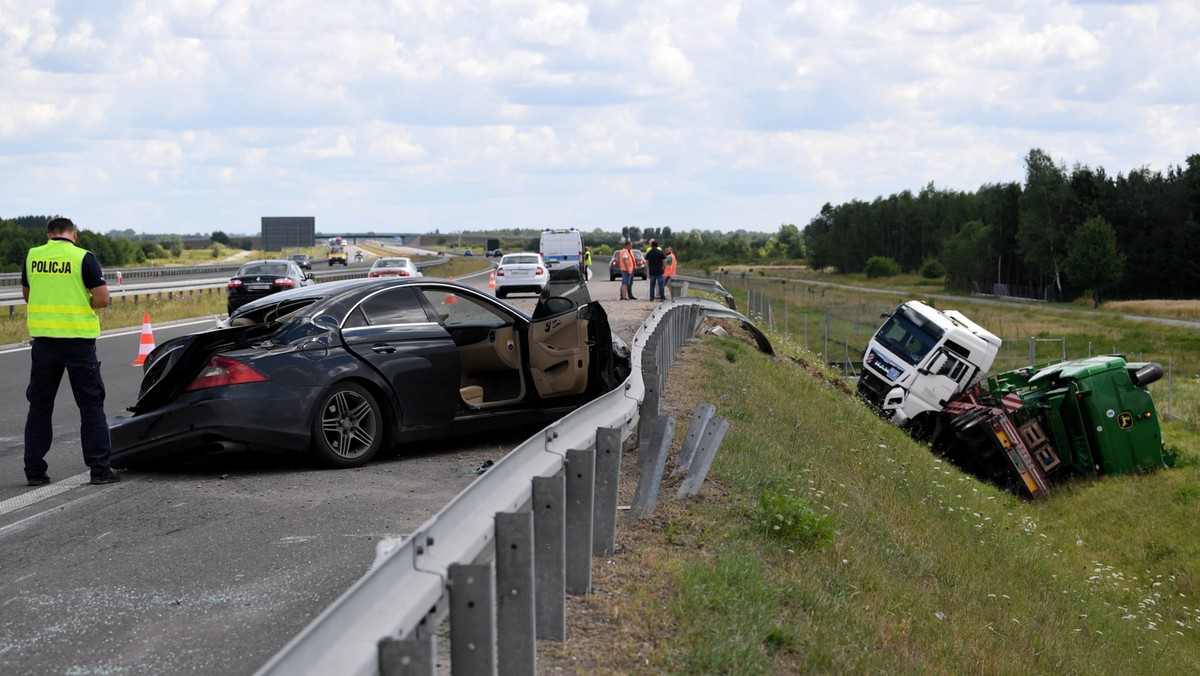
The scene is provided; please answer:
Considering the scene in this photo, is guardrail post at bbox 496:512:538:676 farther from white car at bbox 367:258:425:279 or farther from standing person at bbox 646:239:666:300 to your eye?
white car at bbox 367:258:425:279

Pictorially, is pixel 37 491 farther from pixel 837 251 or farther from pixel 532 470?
pixel 837 251

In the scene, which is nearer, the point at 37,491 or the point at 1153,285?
the point at 37,491

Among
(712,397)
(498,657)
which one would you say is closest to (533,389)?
(712,397)

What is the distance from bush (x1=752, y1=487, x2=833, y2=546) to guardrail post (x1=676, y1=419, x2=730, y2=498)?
419 mm

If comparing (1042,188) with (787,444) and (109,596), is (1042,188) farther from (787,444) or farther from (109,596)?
(109,596)

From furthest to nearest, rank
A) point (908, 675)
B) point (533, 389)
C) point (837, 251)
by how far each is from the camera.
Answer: point (837, 251)
point (533, 389)
point (908, 675)

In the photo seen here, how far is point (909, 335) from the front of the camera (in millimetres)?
29031

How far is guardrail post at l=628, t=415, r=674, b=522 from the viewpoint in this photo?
288 inches

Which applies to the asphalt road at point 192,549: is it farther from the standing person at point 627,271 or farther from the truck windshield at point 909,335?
the standing person at point 627,271

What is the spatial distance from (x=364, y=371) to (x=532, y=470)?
15.4 feet

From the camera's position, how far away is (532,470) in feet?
16.3

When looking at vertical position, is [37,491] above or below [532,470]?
below

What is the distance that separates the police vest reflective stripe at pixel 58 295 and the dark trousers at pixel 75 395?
0.10 metres

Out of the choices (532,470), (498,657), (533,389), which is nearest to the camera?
(498,657)
